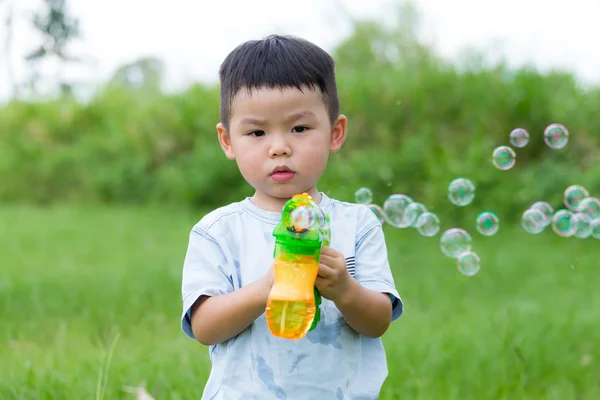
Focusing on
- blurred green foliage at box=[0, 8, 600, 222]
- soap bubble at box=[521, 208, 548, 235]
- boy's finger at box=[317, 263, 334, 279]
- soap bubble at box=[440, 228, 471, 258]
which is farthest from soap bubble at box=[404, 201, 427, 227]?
blurred green foliage at box=[0, 8, 600, 222]

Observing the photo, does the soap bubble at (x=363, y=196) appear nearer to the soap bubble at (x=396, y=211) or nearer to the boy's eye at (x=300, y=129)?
the soap bubble at (x=396, y=211)

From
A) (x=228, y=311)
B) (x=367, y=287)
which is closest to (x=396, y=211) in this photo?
(x=367, y=287)

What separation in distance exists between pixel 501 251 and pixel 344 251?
5063 mm

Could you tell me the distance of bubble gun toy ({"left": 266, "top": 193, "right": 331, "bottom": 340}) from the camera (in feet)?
5.47

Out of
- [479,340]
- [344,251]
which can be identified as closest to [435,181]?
[479,340]

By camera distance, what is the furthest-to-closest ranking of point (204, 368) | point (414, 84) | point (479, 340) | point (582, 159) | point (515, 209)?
1. point (414, 84)
2. point (582, 159)
3. point (515, 209)
4. point (479, 340)
5. point (204, 368)

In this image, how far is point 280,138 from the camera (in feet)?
6.22

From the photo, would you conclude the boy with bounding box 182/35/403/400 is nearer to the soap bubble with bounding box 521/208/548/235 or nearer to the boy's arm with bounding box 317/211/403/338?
the boy's arm with bounding box 317/211/403/338

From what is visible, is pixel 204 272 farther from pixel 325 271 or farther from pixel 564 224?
pixel 564 224

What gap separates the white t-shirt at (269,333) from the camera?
191 centimetres

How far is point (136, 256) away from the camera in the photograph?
689 cm

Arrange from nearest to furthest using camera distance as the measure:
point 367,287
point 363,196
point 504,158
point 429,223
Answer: point 367,287, point 363,196, point 429,223, point 504,158

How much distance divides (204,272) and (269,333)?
0.22 metres

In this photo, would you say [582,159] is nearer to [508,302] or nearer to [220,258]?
[508,302]
